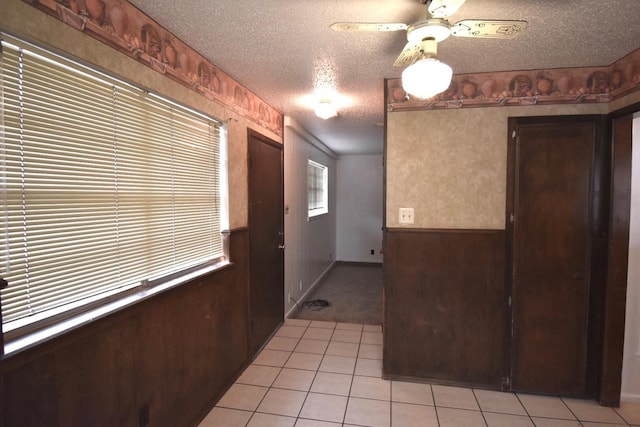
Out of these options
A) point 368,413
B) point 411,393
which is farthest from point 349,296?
point 368,413

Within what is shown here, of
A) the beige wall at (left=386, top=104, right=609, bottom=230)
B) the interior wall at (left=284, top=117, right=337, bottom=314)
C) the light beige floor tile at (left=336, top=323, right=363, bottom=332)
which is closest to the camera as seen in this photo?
the beige wall at (left=386, top=104, right=609, bottom=230)

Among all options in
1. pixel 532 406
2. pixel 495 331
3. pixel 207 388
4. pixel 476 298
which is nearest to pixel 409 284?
pixel 476 298

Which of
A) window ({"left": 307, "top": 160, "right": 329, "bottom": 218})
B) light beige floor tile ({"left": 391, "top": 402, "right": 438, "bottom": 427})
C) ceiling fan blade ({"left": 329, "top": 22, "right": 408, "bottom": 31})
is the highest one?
ceiling fan blade ({"left": 329, "top": 22, "right": 408, "bottom": 31})

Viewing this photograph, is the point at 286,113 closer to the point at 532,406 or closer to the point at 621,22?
the point at 621,22

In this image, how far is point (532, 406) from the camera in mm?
2270

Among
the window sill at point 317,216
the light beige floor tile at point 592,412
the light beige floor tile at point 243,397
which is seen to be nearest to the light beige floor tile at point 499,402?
the light beige floor tile at point 592,412

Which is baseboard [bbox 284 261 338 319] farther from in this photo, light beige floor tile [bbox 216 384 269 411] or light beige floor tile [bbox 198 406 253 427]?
light beige floor tile [bbox 198 406 253 427]

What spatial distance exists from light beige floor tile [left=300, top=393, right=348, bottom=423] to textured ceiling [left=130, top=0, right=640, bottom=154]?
2.33 metres

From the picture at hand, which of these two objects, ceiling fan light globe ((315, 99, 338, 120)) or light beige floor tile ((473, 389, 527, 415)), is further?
ceiling fan light globe ((315, 99, 338, 120))

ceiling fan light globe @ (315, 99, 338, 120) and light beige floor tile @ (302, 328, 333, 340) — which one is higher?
ceiling fan light globe @ (315, 99, 338, 120)

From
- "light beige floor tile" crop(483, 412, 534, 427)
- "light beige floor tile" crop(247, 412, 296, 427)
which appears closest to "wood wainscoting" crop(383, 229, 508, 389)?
"light beige floor tile" crop(483, 412, 534, 427)

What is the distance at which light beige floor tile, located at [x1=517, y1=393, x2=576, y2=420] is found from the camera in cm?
217

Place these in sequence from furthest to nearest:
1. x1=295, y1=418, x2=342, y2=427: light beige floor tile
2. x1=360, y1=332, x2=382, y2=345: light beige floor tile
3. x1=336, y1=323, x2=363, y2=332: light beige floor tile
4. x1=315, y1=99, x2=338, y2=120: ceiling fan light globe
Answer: x1=336, y1=323, x2=363, y2=332: light beige floor tile
x1=360, y1=332, x2=382, y2=345: light beige floor tile
x1=315, y1=99, x2=338, y2=120: ceiling fan light globe
x1=295, y1=418, x2=342, y2=427: light beige floor tile

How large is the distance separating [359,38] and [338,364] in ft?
8.14
